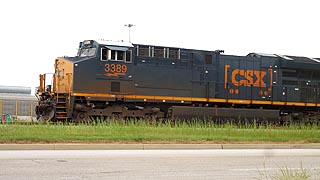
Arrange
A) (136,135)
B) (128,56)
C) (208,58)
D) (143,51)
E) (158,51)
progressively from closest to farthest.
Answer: (136,135)
(128,56)
(143,51)
(158,51)
(208,58)

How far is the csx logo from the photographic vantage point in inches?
947

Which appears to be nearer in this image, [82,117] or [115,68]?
[82,117]

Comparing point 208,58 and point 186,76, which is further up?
point 208,58

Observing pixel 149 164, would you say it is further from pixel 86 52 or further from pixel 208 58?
pixel 208 58

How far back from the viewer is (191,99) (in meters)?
23.0

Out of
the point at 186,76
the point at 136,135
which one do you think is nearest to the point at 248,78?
the point at 186,76

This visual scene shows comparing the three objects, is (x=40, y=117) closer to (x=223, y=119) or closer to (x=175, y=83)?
(x=175, y=83)

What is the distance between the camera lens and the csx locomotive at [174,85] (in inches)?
835

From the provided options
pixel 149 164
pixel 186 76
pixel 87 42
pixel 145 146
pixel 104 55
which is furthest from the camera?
pixel 186 76

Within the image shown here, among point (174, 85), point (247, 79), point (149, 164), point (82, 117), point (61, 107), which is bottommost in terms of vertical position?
point (149, 164)

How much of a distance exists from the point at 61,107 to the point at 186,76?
6.42m

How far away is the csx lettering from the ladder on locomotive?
28.9 ft

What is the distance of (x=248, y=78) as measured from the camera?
963 inches

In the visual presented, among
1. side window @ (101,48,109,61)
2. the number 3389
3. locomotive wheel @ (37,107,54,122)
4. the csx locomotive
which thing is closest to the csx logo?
the csx locomotive
